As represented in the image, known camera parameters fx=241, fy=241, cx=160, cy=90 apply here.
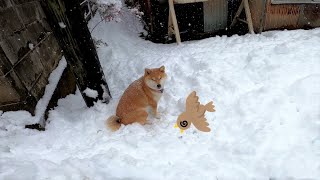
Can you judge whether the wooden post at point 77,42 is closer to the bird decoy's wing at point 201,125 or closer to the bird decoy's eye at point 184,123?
the bird decoy's eye at point 184,123

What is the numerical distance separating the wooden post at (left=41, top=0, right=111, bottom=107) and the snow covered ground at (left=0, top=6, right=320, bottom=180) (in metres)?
0.38

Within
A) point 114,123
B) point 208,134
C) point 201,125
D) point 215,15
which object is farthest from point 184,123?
point 215,15

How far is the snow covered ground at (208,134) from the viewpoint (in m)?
2.41

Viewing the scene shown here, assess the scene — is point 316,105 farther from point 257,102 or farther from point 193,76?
point 193,76

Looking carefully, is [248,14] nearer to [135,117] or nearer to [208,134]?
[208,134]

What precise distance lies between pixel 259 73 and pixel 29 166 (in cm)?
323

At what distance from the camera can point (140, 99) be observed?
320 centimetres

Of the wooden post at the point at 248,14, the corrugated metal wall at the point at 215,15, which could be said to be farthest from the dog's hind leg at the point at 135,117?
the corrugated metal wall at the point at 215,15

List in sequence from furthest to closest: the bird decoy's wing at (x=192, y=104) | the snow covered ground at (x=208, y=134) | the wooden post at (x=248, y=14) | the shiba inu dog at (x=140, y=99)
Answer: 1. the wooden post at (x=248, y=14)
2. the shiba inu dog at (x=140, y=99)
3. the bird decoy's wing at (x=192, y=104)
4. the snow covered ground at (x=208, y=134)

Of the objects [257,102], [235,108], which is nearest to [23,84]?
[235,108]

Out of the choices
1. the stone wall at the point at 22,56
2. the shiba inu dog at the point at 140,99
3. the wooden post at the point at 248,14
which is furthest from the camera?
the wooden post at the point at 248,14

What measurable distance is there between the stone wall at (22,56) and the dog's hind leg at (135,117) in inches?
48.4

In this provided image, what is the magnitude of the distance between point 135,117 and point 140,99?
0.81 feet

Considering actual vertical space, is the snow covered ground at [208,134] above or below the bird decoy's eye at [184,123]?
below
